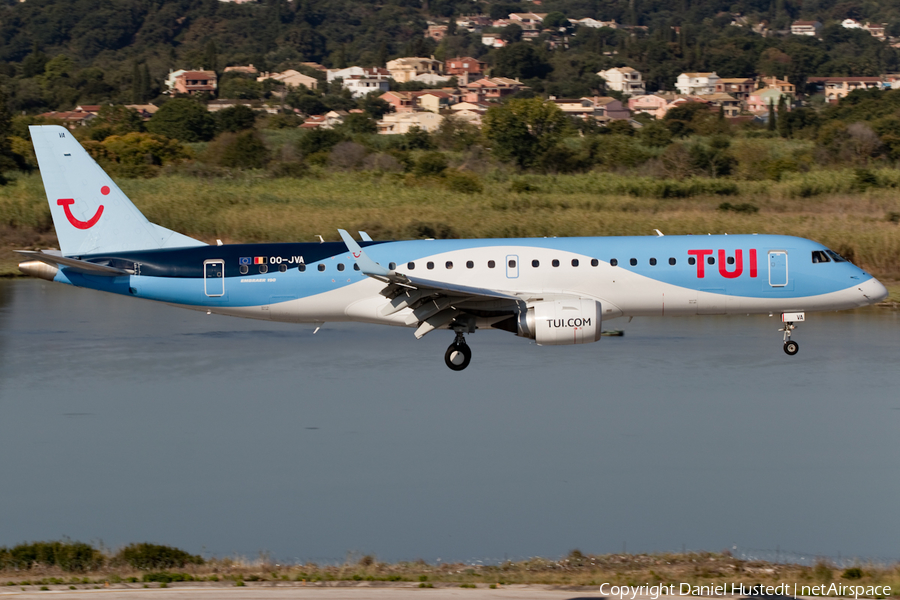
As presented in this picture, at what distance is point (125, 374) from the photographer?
115 ft

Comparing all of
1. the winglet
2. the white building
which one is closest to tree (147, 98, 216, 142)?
the white building

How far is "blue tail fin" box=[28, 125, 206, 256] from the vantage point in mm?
32062

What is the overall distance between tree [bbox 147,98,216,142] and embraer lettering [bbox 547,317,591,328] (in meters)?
102

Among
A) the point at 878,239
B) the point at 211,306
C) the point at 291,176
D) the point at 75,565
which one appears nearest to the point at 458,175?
the point at 291,176

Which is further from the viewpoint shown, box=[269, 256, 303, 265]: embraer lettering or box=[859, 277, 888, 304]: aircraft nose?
box=[269, 256, 303, 265]: embraer lettering

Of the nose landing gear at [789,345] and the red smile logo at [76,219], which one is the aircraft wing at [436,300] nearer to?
the nose landing gear at [789,345]

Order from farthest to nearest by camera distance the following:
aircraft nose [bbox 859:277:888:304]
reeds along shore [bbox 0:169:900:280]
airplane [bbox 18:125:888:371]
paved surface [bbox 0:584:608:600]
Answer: reeds along shore [bbox 0:169:900:280]
aircraft nose [bbox 859:277:888:304]
airplane [bbox 18:125:888:371]
paved surface [bbox 0:584:608:600]

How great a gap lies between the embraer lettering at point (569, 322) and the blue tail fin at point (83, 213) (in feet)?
34.7

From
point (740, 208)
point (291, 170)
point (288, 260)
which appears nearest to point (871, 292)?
point (288, 260)

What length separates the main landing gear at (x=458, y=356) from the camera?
31.5 metres

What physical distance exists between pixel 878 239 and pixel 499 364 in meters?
25.3

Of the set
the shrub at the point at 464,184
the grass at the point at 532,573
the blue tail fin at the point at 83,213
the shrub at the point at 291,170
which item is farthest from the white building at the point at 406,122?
the grass at the point at 532,573

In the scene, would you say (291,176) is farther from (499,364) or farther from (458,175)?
(499,364)

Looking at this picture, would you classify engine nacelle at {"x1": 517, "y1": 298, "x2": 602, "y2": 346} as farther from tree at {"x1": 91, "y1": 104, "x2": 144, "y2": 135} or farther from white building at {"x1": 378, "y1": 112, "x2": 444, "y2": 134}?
white building at {"x1": 378, "y1": 112, "x2": 444, "y2": 134}
